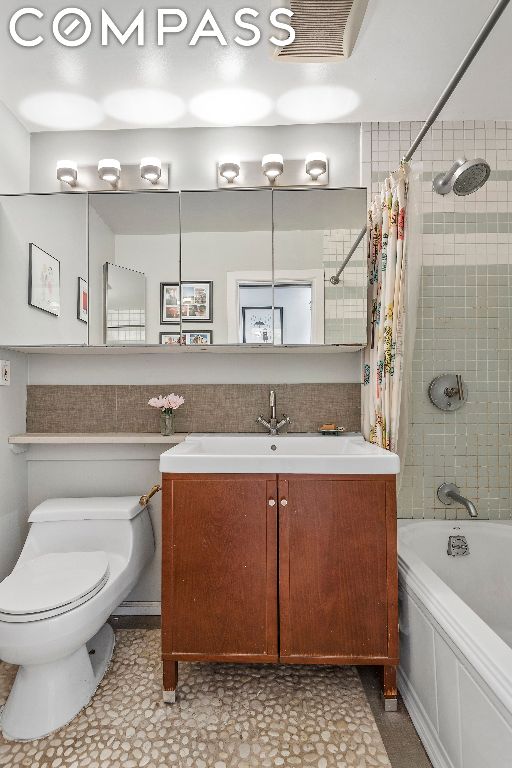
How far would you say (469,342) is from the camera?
7.12 feet

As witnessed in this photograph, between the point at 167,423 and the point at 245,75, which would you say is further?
the point at 167,423

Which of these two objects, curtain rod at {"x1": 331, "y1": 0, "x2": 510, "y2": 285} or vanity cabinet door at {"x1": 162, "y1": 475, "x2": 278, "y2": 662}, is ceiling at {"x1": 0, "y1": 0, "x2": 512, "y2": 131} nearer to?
curtain rod at {"x1": 331, "y1": 0, "x2": 510, "y2": 285}

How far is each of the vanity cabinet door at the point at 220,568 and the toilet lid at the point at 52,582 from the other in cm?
28

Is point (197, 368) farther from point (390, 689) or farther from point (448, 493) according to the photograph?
point (390, 689)

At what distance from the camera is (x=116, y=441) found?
204cm

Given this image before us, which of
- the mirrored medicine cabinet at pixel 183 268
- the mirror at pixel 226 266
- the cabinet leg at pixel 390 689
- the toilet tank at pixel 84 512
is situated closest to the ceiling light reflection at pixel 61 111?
the mirrored medicine cabinet at pixel 183 268

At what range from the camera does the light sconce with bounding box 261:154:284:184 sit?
2194mm

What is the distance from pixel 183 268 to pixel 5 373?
3.29ft

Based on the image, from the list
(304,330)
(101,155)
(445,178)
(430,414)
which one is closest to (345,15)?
(445,178)

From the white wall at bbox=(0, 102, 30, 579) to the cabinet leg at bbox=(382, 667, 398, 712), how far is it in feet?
5.67

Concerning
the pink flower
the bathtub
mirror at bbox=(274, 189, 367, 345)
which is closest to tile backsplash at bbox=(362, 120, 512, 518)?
the bathtub

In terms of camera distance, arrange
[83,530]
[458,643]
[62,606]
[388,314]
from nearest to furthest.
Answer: [458,643]
[62,606]
[388,314]
[83,530]

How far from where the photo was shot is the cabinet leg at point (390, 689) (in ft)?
5.04

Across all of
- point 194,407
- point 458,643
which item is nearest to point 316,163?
point 194,407
